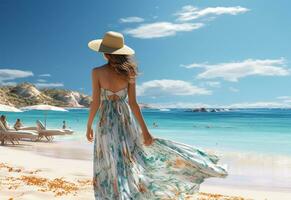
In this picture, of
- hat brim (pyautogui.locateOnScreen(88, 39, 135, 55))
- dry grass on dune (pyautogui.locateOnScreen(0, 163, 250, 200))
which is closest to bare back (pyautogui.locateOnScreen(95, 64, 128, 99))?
hat brim (pyautogui.locateOnScreen(88, 39, 135, 55))

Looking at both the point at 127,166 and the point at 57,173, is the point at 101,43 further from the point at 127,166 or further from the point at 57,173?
the point at 57,173

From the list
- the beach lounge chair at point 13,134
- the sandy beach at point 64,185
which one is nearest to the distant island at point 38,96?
the beach lounge chair at point 13,134

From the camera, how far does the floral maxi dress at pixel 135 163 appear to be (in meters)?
5.24

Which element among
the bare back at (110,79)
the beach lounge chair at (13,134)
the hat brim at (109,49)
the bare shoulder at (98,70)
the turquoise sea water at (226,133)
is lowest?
the turquoise sea water at (226,133)

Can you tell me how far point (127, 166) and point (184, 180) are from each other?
2.63ft

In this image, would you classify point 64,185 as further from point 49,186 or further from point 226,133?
point 226,133

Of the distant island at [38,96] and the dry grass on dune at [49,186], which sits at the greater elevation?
the distant island at [38,96]

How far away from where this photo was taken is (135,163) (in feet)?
17.7

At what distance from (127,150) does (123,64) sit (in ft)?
3.31

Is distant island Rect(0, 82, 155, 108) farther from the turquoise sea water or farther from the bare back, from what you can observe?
the bare back

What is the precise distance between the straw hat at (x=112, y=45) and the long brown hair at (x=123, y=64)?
7 centimetres

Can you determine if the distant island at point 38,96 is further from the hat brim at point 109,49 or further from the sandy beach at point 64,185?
the hat brim at point 109,49

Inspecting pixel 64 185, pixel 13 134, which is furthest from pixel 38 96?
pixel 64 185

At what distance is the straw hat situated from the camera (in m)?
5.06
